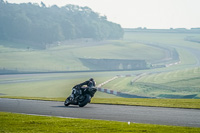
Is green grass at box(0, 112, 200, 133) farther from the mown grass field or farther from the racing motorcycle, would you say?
the mown grass field

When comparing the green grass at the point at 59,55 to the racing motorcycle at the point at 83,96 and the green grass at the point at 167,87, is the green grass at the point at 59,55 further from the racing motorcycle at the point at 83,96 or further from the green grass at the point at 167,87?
the racing motorcycle at the point at 83,96

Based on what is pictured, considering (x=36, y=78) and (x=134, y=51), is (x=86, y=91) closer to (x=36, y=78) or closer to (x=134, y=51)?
(x=36, y=78)

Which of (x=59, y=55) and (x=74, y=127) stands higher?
(x=74, y=127)

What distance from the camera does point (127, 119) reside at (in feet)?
57.1

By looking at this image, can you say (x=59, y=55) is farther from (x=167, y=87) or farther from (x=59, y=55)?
(x=167, y=87)

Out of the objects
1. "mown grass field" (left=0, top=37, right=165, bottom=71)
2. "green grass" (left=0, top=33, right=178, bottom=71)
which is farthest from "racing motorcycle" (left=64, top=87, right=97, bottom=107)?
"green grass" (left=0, top=33, right=178, bottom=71)

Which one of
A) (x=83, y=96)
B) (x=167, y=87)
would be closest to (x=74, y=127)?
(x=83, y=96)

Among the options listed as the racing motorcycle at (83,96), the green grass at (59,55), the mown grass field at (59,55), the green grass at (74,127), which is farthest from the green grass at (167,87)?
the green grass at (74,127)

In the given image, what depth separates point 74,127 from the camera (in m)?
14.8

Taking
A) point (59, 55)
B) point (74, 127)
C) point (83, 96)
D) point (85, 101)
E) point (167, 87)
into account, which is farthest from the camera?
point (59, 55)

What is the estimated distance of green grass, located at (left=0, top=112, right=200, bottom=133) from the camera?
1389 cm

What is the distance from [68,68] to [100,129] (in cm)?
12510

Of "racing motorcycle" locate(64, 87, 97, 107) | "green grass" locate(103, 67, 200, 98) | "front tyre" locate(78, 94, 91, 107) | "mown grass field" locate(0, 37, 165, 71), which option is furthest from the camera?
"mown grass field" locate(0, 37, 165, 71)

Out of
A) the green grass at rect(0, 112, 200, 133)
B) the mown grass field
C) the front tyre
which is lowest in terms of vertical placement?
the mown grass field
